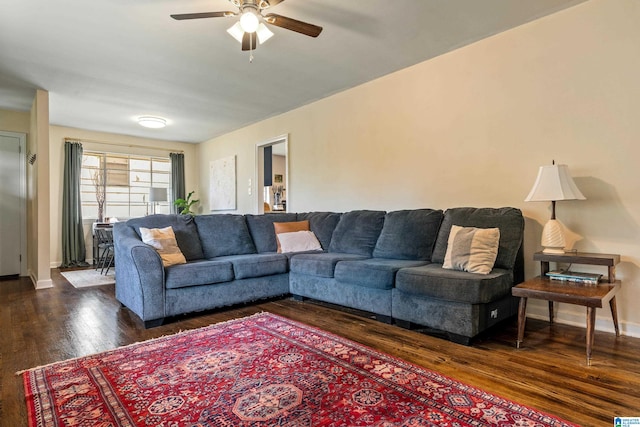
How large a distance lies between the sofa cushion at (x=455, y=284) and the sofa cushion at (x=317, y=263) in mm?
757

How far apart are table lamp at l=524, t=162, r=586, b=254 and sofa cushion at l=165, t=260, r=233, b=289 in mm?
2667

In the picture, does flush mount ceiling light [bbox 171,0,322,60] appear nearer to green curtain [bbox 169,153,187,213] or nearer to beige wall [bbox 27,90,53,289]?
beige wall [bbox 27,90,53,289]

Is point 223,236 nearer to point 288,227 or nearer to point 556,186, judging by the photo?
point 288,227

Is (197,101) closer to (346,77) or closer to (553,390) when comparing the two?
(346,77)

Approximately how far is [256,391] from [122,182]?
6.73 m

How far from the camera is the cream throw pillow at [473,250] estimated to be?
2555mm

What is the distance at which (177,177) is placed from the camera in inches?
303

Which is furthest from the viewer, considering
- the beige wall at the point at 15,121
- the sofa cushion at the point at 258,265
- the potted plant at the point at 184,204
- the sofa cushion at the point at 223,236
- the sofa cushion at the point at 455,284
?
the potted plant at the point at 184,204

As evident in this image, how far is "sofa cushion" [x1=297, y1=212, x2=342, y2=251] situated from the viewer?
413 cm

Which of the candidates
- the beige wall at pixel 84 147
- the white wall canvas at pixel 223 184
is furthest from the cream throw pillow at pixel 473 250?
the beige wall at pixel 84 147

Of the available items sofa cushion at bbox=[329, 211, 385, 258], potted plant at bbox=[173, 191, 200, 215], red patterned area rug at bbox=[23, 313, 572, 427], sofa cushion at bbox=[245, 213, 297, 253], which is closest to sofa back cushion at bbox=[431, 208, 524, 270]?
sofa cushion at bbox=[329, 211, 385, 258]

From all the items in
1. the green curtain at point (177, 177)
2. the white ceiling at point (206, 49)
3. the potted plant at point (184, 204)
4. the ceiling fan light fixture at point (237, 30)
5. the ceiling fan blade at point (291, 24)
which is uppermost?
the white ceiling at point (206, 49)

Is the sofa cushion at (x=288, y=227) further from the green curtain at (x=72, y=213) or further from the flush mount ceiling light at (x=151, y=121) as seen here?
the green curtain at (x=72, y=213)

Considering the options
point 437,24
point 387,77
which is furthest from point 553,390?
point 387,77
